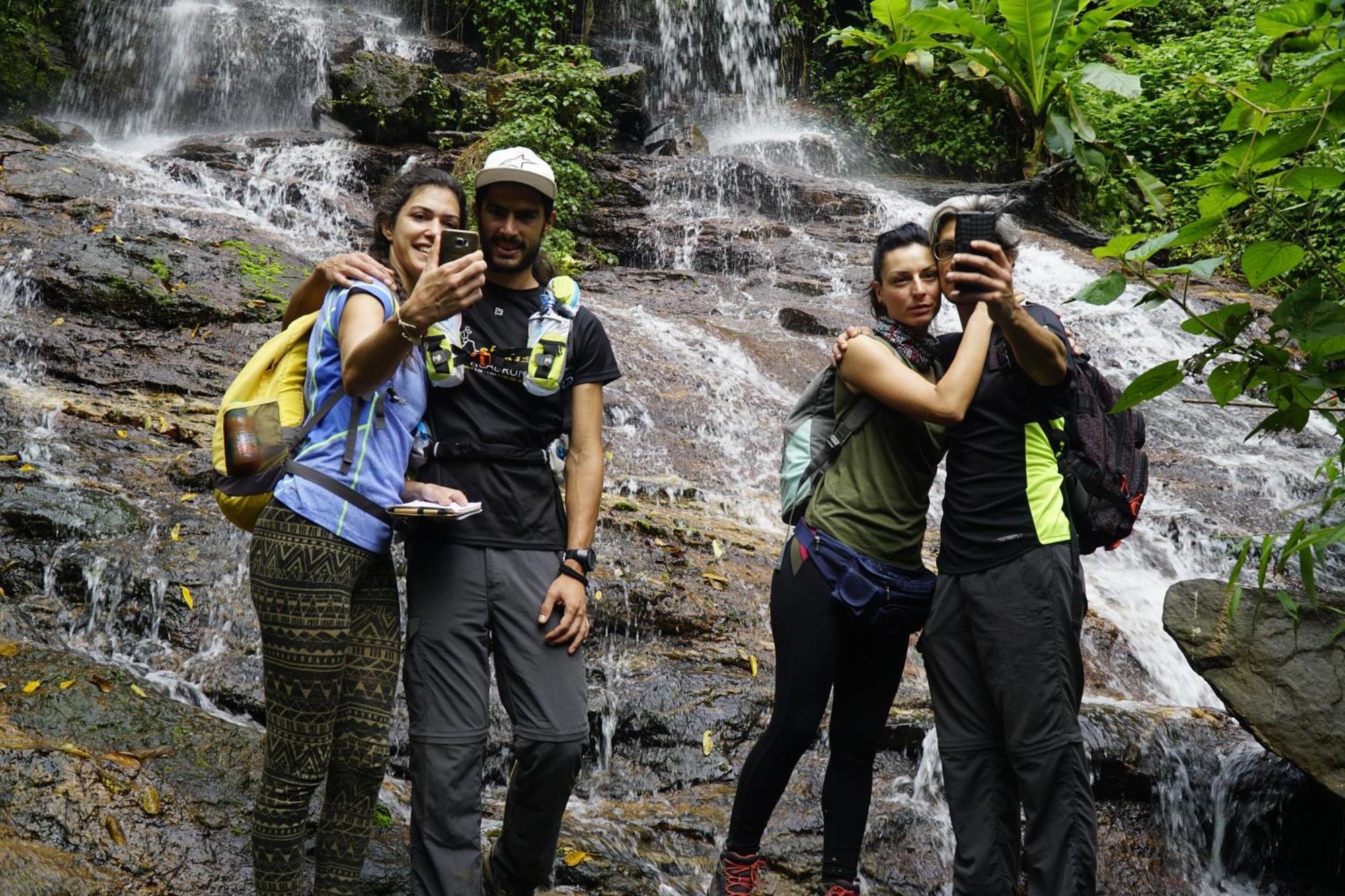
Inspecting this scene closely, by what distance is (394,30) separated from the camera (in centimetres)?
1802

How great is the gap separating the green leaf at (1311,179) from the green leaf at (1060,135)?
445mm

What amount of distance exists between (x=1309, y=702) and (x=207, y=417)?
588 cm

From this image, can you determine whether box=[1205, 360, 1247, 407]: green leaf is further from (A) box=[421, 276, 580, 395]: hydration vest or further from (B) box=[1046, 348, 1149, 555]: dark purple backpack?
(A) box=[421, 276, 580, 395]: hydration vest

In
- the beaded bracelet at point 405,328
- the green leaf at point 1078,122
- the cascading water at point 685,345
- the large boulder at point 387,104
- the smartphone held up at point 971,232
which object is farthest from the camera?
the large boulder at point 387,104

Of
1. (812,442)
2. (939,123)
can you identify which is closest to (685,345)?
(812,442)

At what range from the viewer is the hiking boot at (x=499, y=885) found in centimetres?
286

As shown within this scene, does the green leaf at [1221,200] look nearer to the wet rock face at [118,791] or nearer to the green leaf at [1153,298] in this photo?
the green leaf at [1153,298]

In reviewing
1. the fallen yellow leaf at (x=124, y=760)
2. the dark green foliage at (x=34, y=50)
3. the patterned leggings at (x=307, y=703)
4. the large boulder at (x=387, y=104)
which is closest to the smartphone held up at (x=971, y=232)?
the patterned leggings at (x=307, y=703)

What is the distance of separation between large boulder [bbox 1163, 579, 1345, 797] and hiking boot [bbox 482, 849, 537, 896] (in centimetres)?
287

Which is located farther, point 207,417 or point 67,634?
point 207,417

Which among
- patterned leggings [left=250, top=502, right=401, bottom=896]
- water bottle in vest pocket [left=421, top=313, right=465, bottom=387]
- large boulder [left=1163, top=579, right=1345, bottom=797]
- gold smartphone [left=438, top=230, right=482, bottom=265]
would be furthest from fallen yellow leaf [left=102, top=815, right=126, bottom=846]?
large boulder [left=1163, top=579, right=1345, bottom=797]

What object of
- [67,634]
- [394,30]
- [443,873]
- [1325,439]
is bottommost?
[67,634]

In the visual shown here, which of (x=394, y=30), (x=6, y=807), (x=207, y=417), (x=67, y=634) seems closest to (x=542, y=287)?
(x=6, y=807)

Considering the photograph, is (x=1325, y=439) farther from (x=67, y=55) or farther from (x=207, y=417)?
(x=67, y=55)
